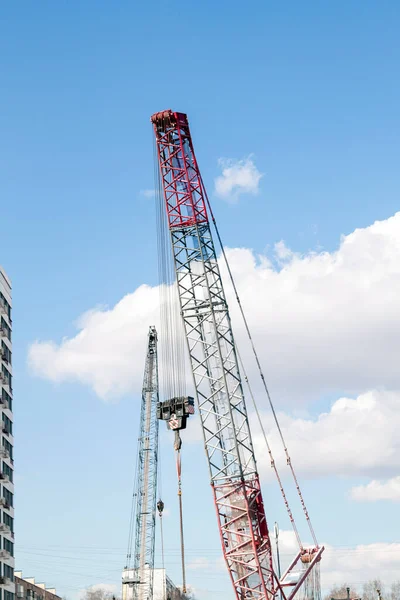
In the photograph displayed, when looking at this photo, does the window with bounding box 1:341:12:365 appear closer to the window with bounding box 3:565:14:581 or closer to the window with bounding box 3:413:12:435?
the window with bounding box 3:413:12:435

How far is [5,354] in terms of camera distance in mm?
146000

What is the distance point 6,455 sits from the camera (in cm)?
13962

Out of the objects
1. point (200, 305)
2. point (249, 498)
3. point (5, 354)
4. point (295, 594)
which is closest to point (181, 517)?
point (249, 498)

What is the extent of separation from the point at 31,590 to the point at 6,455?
131 feet

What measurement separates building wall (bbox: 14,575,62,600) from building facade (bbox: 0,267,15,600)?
18.4 meters

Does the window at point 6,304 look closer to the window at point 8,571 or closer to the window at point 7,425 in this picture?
the window at point 7,425

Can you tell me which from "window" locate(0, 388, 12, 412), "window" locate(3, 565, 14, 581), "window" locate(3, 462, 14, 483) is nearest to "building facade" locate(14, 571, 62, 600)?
"window" locate(3, 565, 14, 581)

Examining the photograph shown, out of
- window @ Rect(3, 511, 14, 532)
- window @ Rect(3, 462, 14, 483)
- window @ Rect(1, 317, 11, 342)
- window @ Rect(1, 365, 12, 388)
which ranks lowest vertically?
window @ Rect(3, 511, 14, 532)

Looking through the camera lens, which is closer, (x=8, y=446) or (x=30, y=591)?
(x=8, y=446)

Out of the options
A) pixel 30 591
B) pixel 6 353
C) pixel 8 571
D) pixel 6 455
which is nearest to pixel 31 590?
pixel 30 591

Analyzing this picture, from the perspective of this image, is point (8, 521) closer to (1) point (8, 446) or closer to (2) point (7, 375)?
(1) point (8, 446)

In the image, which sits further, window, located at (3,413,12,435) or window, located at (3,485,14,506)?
window, located at (3,413,12,435)

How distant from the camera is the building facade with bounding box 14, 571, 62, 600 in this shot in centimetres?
15812

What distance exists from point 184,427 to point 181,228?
24070 millimetres
